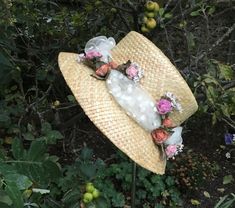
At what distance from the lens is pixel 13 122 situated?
8.46 feet

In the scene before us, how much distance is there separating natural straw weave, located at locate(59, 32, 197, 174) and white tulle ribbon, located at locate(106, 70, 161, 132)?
2 centimetres

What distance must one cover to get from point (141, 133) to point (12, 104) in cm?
131

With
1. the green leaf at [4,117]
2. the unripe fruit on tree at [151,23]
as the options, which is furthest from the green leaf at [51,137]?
the unripe fruit on tree at [151,23]

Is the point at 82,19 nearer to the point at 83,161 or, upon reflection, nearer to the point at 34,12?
the point at 34,12

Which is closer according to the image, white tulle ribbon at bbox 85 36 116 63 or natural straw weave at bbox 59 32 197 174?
natural straw weave at bbox 59 32 197 174

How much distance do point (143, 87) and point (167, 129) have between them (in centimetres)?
16

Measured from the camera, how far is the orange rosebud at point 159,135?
5.14 feet

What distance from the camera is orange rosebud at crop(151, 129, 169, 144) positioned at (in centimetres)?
157

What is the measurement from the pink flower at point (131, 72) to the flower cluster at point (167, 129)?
0.12m

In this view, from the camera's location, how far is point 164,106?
1.58m

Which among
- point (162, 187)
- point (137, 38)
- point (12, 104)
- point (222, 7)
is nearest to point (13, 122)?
point (12, 104)

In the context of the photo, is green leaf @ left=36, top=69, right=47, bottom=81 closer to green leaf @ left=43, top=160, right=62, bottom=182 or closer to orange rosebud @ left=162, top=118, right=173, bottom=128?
green leaf @ left=43, top=160, right=62, bottom=182

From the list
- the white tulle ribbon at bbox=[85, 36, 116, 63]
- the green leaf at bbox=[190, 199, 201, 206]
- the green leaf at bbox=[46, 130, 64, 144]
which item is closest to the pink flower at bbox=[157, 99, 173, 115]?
the white tulle ribbon at bbox=[85, 36, 116, 63]

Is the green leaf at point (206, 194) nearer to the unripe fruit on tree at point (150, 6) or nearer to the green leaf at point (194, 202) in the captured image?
the green leaf at point (194, 202)
